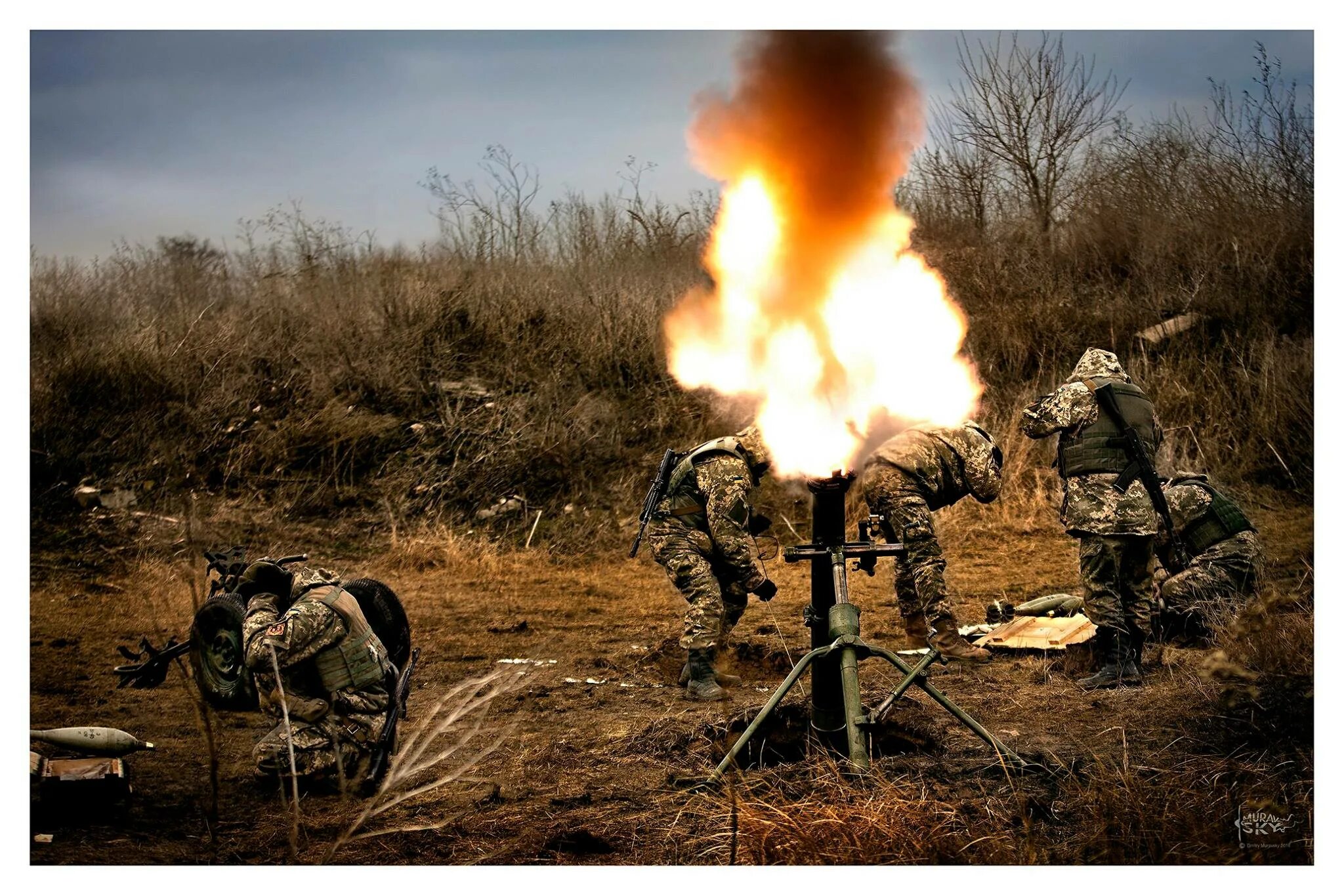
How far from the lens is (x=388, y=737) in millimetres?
5770

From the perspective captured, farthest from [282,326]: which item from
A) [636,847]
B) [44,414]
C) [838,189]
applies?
[636,847]

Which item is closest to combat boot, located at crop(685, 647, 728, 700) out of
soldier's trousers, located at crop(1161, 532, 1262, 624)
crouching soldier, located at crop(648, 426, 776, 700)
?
crouching soldier, located at crop(648, 426, 776, 700)

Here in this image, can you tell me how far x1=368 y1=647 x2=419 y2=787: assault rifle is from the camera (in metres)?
5.72

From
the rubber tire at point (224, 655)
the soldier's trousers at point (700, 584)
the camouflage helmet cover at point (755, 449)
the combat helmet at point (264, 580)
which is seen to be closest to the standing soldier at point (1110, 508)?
the camouflage helmet cover at point (755, 449)

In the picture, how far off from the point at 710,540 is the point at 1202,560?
332 centimetres

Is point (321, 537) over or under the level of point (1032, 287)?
under

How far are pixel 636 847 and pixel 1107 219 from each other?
45.7 ft

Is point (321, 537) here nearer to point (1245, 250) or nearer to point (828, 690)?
point (828, 690)

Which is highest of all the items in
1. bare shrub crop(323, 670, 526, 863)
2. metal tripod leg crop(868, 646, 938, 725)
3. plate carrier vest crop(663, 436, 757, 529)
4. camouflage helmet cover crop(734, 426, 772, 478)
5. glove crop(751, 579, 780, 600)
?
camouflage helmet cover crop(734, 426, 772, 478)

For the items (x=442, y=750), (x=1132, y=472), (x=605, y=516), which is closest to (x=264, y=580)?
(x=442, y=750)

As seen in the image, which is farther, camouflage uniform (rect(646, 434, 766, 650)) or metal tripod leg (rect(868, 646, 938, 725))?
camouflage uniform (rect(646, 434, 766, 650))

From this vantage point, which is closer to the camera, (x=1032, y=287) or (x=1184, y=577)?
(x=1184, y=577)

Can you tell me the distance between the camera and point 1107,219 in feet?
54.4

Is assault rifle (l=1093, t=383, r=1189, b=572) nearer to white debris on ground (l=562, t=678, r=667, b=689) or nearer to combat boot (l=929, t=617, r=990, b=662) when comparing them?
combat boot (l=929, t=617, r=990, b=662)
